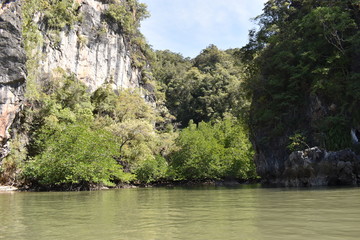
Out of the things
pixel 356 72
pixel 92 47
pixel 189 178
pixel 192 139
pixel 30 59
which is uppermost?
pixel 92 47

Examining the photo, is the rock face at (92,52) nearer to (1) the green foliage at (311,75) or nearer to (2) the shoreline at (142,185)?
(2) the shoreline at (142,185)

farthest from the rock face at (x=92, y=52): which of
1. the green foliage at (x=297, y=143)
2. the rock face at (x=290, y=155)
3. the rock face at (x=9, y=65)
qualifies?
the green foliage at (x=297, y=143)

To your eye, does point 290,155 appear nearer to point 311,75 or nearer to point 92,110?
point 311,75

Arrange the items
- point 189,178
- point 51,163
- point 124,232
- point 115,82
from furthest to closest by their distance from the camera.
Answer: point 115,82 → point 189,178 → point 51,163 → point 124,232

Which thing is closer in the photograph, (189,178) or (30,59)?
(30,59)

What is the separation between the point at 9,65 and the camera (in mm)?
20969

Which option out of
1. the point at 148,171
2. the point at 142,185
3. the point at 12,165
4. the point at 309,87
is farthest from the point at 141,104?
the point at 309,87

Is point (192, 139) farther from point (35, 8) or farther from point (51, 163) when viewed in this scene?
point (35, 8)

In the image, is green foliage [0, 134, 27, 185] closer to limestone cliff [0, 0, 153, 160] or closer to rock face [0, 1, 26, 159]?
limestone cliff [0, 0, 153, 160]

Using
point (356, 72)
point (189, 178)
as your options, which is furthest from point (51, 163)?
point (356, 72)

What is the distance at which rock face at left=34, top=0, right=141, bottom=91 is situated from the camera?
108ft

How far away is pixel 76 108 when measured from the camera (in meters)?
30.5

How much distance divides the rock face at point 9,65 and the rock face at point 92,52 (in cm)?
917

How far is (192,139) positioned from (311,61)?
585 inches
